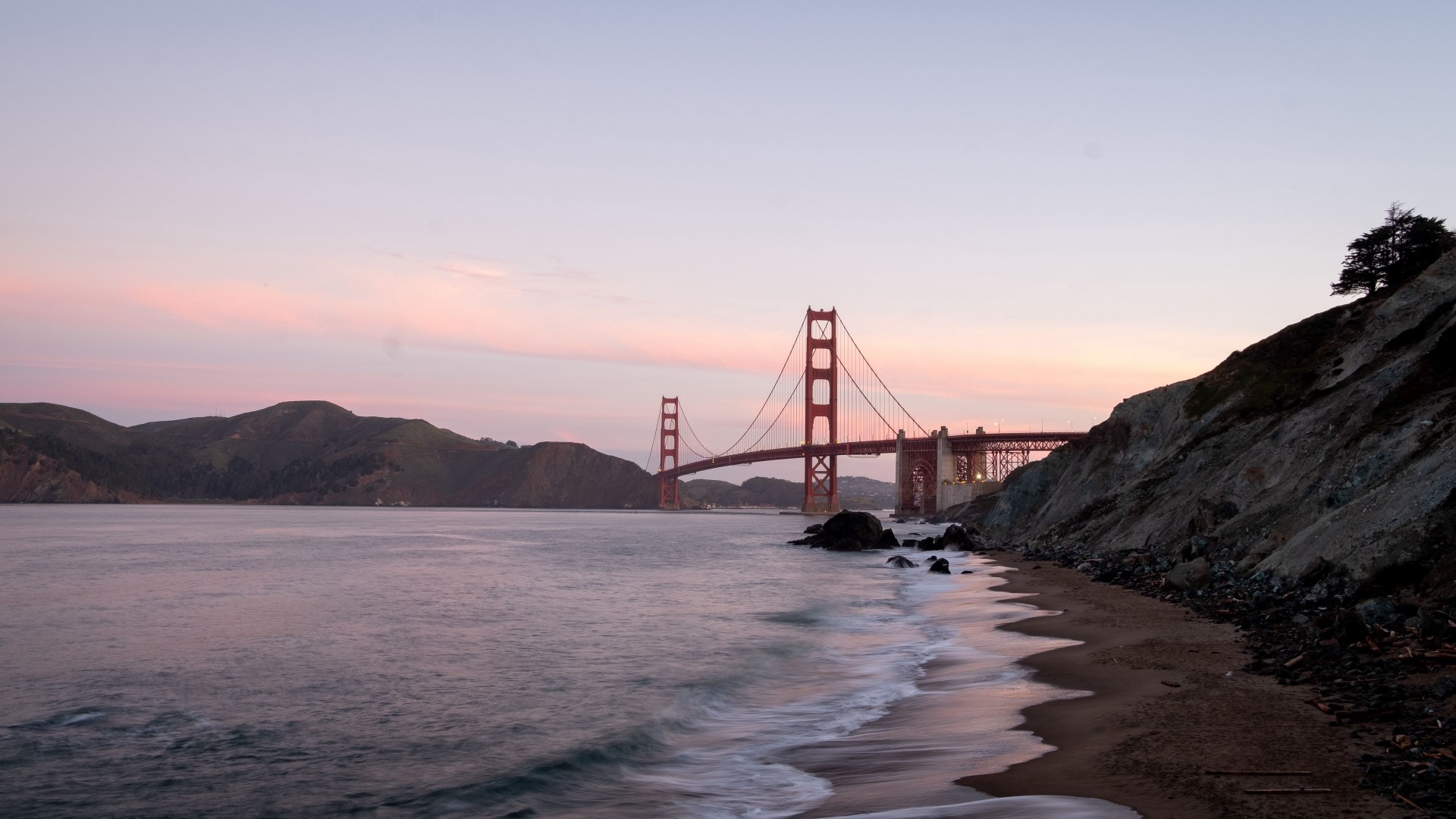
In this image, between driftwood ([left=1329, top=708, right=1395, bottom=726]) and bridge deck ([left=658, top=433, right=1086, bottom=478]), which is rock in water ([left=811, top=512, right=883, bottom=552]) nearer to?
bridge deck ([left=658, top=433, right=1086, bottom=478])

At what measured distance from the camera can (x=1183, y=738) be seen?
29.7 ft

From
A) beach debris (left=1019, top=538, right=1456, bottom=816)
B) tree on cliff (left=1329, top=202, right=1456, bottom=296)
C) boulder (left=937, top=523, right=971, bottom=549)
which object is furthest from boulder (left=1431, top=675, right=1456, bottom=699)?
boulder (left=937, top=523, right=971, bottom=549)

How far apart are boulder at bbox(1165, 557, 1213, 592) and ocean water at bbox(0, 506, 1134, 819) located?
9.96 feet

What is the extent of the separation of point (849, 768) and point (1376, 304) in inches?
1297

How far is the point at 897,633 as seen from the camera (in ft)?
70.2

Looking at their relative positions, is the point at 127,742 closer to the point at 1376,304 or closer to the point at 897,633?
the point at 897,633

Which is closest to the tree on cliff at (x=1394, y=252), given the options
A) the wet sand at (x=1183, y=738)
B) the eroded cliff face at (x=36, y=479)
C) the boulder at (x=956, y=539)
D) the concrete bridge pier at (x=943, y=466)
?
the boulder at (x=956, y=539)

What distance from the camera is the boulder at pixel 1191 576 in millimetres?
19875

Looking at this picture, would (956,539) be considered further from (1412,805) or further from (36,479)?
(36,479)

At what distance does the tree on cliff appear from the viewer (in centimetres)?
3806

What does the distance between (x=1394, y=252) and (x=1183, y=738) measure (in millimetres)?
39049

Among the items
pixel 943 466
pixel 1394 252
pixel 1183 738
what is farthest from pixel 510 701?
pixel 943 466

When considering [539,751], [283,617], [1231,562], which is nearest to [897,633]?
[1231,562]

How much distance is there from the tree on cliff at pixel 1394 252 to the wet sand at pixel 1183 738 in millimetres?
30541
